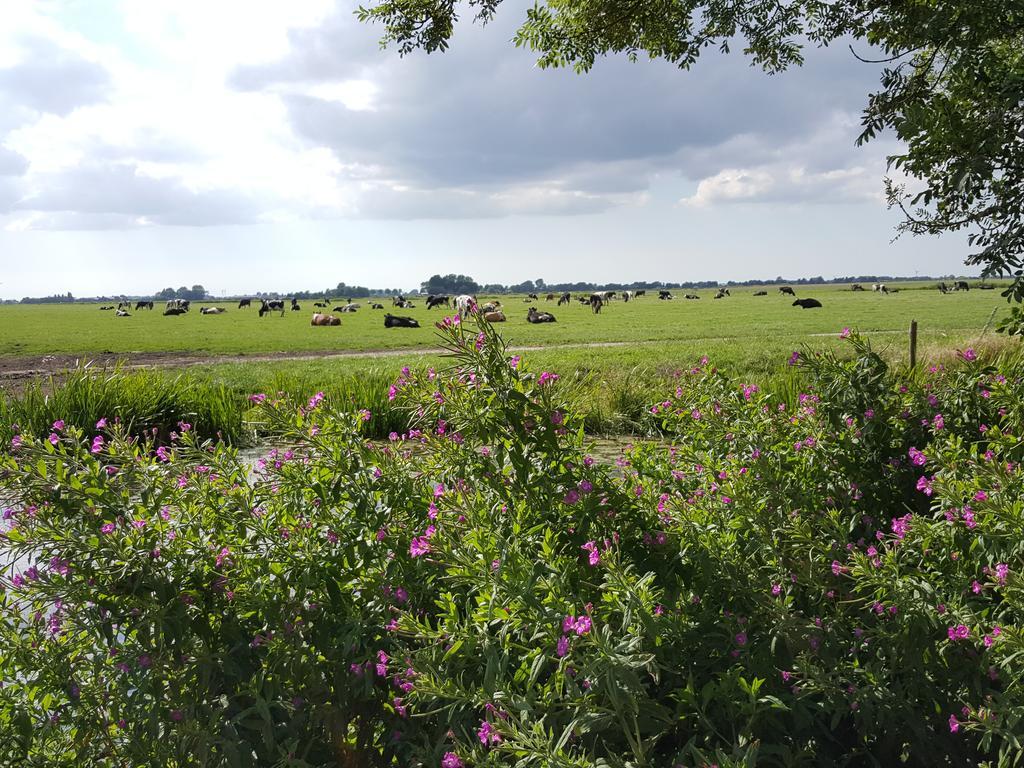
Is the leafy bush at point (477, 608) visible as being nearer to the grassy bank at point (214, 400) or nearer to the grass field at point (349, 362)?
the grass field at point (349, 362)

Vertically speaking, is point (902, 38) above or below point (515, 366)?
above

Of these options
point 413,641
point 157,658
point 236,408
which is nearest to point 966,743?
point 413,641

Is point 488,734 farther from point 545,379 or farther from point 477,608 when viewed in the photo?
point 545,379

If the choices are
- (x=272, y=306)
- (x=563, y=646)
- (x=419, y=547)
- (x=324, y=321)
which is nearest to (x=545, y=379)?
(x=419, y=547)

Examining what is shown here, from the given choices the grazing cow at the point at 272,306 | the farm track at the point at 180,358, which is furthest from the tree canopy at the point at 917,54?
the grazing cow at the point at 272,306

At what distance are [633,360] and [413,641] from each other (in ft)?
56.7

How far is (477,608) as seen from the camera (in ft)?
8.35

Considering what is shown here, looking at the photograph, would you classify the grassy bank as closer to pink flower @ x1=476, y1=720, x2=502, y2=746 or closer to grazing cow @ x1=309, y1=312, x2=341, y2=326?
pink flower @ x1=476, y1=720, x2=502, y2=746

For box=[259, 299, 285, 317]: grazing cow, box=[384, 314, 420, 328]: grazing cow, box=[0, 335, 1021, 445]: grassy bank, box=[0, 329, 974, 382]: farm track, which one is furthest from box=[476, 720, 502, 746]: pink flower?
box=[259, 299, 285, 317]: grazing cow

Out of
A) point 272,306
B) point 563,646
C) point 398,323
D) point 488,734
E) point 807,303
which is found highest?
point 272,306

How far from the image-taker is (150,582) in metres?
2.39

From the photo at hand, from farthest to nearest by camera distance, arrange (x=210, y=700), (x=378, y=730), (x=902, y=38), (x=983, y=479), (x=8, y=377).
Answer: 1. (x=8, y=377)
2. (x=902, y=38)
3. (x=983, y=479)
4. (x=378, y=730)
5. (x=210, y=700)

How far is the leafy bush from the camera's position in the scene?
7.15ft

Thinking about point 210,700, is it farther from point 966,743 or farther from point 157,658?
point 966,743
